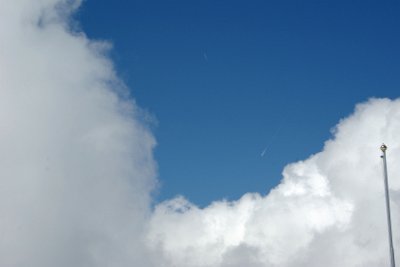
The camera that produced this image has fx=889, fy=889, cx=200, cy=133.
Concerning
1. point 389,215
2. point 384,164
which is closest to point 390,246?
point 389,215

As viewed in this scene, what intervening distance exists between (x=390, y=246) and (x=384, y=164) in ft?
35.2

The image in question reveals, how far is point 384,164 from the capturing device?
336 ft

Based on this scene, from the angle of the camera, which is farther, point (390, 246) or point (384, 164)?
point (384, 164)

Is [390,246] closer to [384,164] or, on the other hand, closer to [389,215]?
[389,215]

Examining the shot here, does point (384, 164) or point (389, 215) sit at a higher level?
point (384, 164)

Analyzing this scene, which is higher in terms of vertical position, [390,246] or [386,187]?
[386,187]

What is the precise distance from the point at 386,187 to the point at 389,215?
170 inches

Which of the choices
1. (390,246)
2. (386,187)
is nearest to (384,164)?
(386,187)

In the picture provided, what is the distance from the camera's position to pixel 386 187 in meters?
101

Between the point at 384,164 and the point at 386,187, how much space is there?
2840 mm

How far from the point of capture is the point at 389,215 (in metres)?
98.1

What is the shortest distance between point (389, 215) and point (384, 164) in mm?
7018

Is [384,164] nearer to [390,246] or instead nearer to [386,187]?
[386,187]

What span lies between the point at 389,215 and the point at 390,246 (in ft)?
12.2
